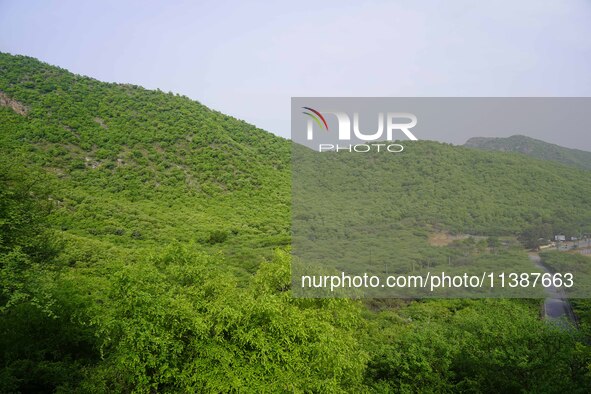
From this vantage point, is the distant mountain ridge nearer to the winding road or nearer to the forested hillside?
the forested hillside

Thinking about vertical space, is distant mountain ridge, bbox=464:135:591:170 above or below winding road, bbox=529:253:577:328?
above

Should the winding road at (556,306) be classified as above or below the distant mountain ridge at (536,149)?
below

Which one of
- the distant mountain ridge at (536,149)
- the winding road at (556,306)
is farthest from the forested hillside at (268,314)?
the winding road at (556,306)

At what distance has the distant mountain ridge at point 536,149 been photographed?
45.4 ft

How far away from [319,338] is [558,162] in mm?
10851

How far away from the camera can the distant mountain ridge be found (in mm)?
13828

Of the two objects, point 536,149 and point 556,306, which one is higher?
point 536,149

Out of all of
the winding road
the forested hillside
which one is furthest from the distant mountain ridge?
the winding road

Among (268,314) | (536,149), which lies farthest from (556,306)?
(268,314)

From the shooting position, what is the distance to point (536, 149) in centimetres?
1462

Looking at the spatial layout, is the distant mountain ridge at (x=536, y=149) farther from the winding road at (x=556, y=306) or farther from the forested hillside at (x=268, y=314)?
the winding road at (x=556, y=306)

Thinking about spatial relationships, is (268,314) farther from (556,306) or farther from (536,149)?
(556,306)

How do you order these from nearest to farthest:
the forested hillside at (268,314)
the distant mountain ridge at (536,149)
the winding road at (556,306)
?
the forested hillside at (268,314), the distant mountain ridge at (536,149), the winding road at (556,306)

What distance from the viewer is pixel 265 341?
931 cm
